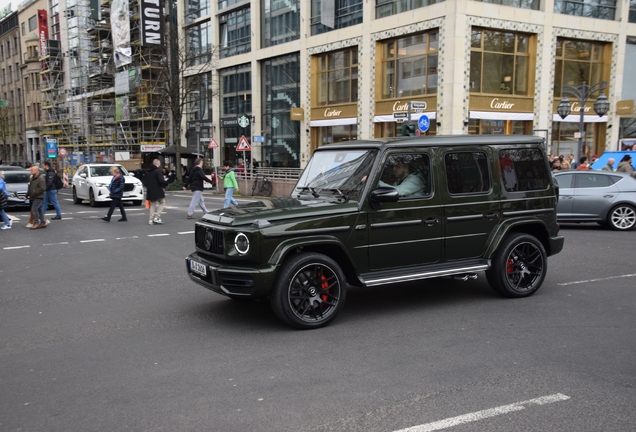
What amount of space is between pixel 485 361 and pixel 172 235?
10074 mm

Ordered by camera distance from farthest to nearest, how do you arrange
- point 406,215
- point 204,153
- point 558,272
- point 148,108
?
point 148,108, point 204,153, point 558,272, point 406,215

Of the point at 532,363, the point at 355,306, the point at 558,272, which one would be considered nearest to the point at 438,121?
the point at 558,272

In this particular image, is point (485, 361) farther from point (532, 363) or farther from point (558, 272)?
point (558, 272)

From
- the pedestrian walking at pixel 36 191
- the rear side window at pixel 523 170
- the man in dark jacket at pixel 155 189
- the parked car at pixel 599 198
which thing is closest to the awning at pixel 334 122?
the man in dark jacket at pixel 155 189

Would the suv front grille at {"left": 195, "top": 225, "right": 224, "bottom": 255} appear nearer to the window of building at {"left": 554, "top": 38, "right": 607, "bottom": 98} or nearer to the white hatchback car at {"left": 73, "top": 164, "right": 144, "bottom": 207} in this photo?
the white hatchback car at {"left": 73, "top": 164, "right": 144, "bottom": 207}

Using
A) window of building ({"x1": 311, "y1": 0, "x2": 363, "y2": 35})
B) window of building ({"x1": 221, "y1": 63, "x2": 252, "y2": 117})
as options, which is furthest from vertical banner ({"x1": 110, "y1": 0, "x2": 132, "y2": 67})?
window of building ({"x1": 311, "y1": 0, "x2": 363, "y2": 35})

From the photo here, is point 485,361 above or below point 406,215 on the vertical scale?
below

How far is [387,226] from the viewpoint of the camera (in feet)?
20.5

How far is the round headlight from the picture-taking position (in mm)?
5672

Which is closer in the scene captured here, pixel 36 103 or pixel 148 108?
pixel 148 108

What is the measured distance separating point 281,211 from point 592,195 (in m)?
11.0

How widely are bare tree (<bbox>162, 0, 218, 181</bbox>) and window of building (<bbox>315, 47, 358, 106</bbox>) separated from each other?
849 cm

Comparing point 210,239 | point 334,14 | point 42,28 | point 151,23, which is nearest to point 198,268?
point 210,239

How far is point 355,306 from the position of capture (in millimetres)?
6871
